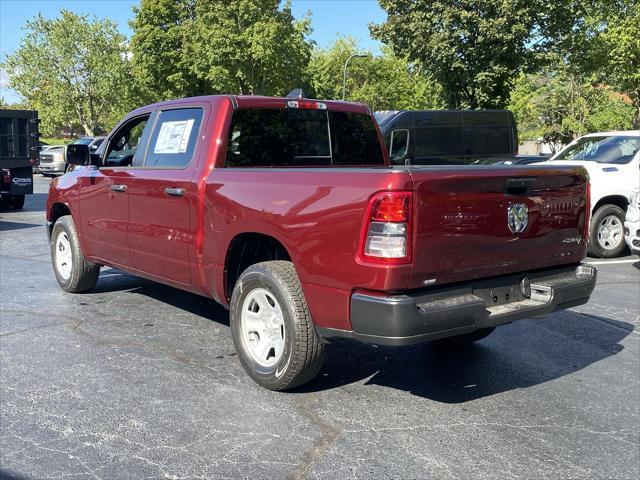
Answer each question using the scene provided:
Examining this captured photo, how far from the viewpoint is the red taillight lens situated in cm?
329

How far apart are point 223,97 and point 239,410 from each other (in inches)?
89.5

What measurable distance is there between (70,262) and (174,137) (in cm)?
240

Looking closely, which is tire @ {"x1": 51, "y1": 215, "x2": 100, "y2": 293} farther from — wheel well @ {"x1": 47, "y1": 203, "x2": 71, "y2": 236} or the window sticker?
the window sticker

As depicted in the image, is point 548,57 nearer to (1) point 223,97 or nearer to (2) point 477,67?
(2) point 477,67

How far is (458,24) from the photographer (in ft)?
74.2

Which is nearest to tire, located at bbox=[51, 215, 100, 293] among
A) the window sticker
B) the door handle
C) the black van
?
the window sticker

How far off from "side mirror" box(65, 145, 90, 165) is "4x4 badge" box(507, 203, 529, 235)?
4069 millimetres

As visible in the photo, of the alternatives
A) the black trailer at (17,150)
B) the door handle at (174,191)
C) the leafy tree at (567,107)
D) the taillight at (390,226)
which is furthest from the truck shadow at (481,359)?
the leafy tree at (567,107)

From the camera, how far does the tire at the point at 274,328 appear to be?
383cm

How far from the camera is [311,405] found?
13.0 ft

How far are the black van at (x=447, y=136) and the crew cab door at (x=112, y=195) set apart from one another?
7692 millimetres

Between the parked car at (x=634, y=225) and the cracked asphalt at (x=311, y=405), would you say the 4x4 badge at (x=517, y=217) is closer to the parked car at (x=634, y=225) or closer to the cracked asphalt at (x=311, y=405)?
the cracked asphalt at (x=311, y=405)

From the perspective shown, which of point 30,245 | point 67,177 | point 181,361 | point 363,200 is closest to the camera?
point 363,200

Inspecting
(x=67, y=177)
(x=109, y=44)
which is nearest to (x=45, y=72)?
(x=109, y=44)
